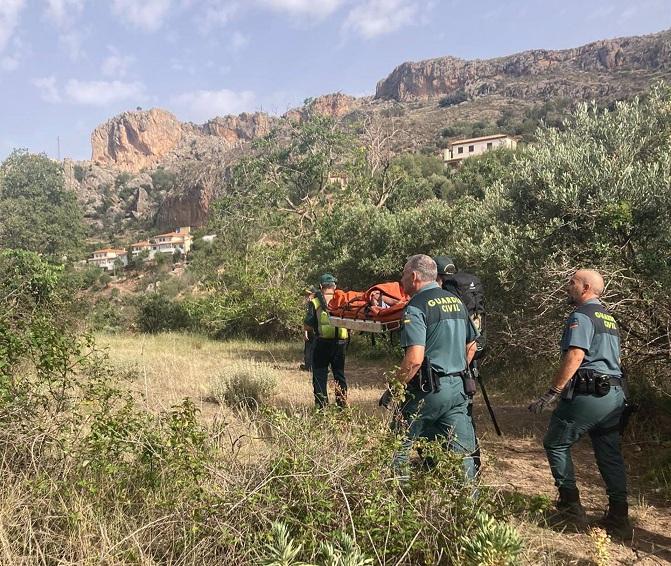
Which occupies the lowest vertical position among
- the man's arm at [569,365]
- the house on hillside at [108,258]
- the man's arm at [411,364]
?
the man's arm at [569,365]

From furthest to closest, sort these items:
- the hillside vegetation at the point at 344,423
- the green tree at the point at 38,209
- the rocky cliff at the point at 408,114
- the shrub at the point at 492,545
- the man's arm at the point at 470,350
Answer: the rocky cliff at the point at 408,114
the green tree at the point at 38,209
the man's arm at the point at 470,350
the hillside vegetation at the point at 344,423
the shrub at the point at 492,545

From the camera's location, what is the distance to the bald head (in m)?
3.43

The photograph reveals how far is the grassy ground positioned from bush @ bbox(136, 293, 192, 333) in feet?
24.6

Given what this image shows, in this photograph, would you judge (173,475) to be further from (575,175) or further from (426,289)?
(575,175)

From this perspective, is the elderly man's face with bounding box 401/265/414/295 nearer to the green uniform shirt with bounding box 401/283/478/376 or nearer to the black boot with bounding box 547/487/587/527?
the green uniform shirt with bounding box 401/283/478/376

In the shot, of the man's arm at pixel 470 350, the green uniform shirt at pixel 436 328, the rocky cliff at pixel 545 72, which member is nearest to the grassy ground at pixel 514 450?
the green uniform shirt at pixel 436 328

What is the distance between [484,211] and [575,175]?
3.58 m

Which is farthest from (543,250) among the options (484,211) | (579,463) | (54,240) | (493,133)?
(493,133)

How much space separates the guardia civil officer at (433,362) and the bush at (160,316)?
18387 millimetres

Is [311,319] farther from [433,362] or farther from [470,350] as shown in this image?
[433,362]

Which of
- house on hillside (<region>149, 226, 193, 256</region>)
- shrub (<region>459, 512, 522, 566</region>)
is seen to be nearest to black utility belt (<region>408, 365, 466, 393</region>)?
shrub (<region>459, 512, 522, 566</region>)

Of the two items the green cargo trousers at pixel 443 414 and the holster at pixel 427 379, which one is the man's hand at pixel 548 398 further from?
the holster at pixel 427 379

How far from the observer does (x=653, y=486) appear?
4312 mm

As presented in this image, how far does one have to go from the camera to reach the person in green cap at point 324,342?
18.8ft
